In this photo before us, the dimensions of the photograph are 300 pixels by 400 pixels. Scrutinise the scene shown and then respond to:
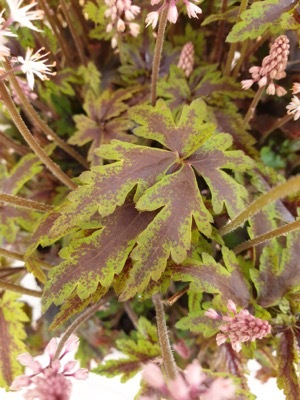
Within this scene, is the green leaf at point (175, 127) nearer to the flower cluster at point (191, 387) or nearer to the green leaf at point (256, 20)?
the green leaf at point (256, 20)

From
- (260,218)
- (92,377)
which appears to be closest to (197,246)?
(260,218)

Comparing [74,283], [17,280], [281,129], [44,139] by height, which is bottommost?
[74,283]

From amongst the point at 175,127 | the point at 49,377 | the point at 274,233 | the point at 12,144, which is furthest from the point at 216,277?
the point at 12,144

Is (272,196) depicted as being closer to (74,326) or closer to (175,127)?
(175,127)

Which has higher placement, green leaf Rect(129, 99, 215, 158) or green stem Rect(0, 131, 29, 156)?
green stem Rect(0, 131, 29, 156)

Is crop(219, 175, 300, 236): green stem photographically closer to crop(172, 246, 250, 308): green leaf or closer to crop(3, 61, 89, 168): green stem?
crop(172, 246, 250, 308): green leaf

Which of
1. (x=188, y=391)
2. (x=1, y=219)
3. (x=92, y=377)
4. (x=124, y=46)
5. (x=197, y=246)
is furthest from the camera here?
(x=92, y=377)

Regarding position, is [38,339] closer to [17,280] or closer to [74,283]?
[17,280]

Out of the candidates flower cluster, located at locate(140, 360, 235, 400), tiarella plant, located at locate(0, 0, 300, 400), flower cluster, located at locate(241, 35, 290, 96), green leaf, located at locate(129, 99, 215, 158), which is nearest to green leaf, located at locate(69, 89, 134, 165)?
tiarella plant, located at locate(0, 0, 300, 400)

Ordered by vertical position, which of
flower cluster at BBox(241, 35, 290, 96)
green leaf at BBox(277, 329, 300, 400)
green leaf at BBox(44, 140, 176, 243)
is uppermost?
flower cluster at BBox(241, 35, 290, 96)
